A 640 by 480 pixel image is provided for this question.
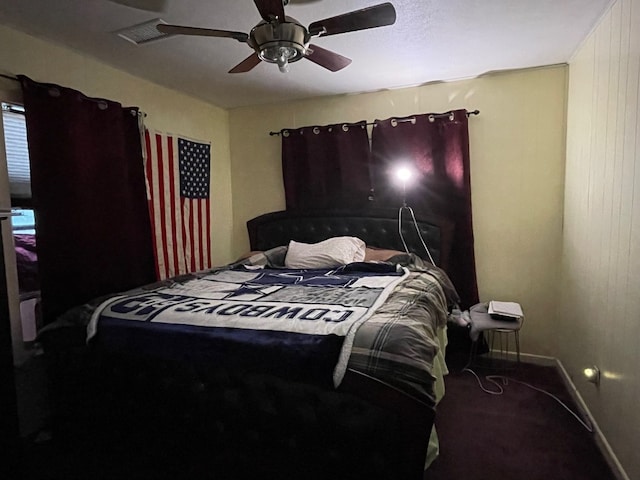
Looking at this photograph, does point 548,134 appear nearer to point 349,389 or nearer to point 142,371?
point 349,389

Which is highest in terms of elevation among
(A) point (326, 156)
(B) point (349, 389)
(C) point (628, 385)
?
(A) point (326, 156)

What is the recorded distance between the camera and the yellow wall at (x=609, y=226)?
1706 millimetres

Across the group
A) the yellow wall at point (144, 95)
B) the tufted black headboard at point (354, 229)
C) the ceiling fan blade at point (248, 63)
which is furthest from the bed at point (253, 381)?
the yellow wall at point (144, 95)

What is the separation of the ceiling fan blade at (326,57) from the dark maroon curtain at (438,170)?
1.38 m

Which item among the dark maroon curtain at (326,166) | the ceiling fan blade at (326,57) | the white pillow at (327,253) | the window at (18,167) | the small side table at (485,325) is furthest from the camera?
the dark maroon curtain at (326,166)

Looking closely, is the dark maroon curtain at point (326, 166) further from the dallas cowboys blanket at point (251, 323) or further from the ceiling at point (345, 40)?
the dallas cowboys blanket at point (251, 323)

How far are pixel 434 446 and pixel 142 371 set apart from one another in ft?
4.68

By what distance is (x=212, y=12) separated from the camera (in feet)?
6.96

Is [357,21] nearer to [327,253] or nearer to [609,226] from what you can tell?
[609,226]

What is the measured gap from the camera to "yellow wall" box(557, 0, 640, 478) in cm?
171

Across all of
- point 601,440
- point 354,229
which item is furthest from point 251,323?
point 354,229

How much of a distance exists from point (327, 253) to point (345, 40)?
5.28ft

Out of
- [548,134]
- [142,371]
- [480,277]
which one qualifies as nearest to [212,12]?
[142,371]

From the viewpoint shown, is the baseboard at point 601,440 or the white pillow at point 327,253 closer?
the baseboard at point 601,440
